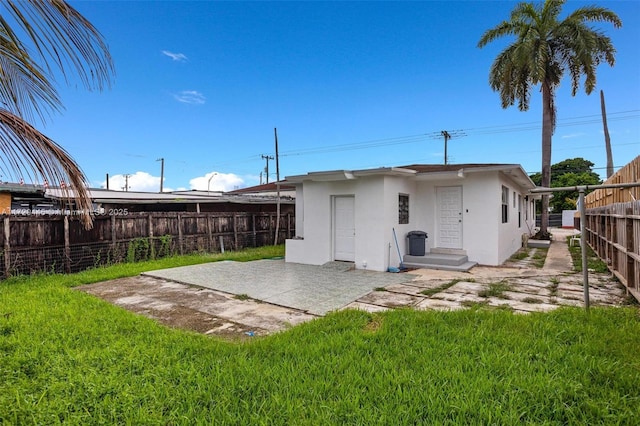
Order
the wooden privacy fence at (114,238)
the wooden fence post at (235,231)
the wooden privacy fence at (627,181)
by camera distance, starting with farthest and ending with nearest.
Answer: the wooden fence post at (235,231), the wooden privacy fence at (114,238), the wooden privacy fence at (627,181)

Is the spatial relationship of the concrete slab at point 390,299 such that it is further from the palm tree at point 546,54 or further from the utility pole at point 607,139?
the utility pole at point 607,139

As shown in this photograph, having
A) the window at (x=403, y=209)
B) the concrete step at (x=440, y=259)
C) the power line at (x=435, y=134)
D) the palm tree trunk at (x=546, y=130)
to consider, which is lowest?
the concrete step at (x=440, y=259)

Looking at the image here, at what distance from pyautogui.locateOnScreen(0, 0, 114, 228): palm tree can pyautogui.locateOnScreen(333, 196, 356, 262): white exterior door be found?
7.83 metres

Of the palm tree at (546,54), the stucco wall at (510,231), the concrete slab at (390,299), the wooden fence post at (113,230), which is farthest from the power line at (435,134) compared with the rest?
the concrete slab at (390,299)

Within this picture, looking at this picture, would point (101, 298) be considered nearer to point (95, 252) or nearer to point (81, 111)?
point (95, 252)

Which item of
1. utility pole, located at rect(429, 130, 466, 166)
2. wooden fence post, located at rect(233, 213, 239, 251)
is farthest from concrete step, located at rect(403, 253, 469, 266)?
utility pole, located at rect(429, 130, 466, 166)

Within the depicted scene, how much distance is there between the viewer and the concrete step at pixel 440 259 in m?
8.84

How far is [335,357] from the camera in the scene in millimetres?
3211

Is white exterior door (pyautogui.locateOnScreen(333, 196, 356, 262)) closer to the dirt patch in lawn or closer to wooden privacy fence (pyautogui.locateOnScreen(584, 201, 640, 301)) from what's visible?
the dirt patch in lawn

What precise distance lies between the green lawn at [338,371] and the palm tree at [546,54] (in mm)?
14273

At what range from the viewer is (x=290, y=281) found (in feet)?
24.1

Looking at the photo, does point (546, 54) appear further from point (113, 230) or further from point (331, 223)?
point (113, 230)

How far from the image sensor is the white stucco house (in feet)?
29.1

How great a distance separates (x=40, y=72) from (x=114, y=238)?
8.88 meters
